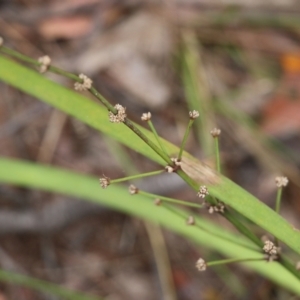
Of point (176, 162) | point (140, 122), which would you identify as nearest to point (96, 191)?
point (140, 122)

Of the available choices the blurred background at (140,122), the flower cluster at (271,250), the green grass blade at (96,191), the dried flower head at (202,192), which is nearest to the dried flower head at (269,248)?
the flower cluster at (271,250)

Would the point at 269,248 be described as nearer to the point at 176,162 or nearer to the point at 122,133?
the point at 176,162

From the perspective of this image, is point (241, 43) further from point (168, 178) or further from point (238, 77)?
point (168, 178)

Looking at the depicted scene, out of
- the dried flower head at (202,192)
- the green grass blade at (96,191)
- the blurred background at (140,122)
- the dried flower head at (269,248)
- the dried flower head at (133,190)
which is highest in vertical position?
the blurred background at (140,122)

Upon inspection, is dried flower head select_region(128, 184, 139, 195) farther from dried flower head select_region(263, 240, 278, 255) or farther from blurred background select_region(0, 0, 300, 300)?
blurred background select_region(0, 0, 300, 300)

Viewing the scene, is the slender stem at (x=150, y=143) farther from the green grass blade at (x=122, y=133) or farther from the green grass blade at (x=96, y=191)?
the green grass blade at (x=96, y=191)

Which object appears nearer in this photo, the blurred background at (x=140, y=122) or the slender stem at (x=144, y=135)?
the slender stem at (x=144, y=135)

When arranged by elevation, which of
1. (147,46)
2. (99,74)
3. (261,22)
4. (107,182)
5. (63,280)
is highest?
(261,22)

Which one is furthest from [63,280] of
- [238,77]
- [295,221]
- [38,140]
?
[238,77]
